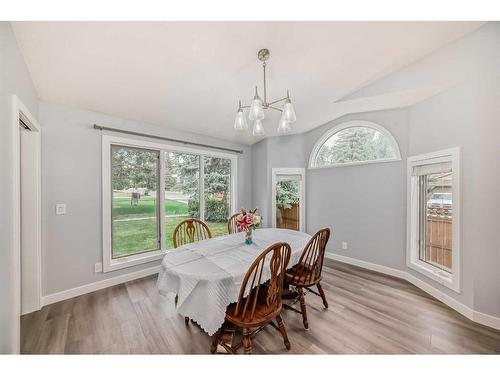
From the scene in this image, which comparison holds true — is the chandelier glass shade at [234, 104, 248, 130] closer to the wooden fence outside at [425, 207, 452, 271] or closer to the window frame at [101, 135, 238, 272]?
the window frame at [101, 135, 238, 272]

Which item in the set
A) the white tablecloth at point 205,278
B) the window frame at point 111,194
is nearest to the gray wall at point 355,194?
the window frame at point 111,194

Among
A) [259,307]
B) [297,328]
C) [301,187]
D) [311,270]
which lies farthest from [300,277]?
[301,187]

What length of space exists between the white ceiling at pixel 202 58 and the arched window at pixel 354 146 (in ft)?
2.89

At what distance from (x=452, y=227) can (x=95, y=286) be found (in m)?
4.25

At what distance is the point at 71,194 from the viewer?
2.29 meters

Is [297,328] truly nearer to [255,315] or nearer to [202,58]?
[255,315]

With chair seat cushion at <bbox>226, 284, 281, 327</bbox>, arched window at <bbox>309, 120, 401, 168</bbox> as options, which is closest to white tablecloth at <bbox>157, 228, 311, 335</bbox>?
chair seat cushion at <bbox>226, 284, 281, 327</bbox>

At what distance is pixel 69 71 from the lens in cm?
182

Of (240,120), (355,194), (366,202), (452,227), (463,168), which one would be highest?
(240,120)

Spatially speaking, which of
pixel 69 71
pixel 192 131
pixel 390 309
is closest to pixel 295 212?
pixel 390 309

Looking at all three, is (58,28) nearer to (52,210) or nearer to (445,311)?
(52,210)

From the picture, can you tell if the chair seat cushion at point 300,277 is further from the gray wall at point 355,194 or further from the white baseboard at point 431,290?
the gray wall at point 355,194

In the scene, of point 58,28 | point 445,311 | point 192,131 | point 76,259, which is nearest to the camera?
point 58,28

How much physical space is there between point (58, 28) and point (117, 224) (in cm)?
216
